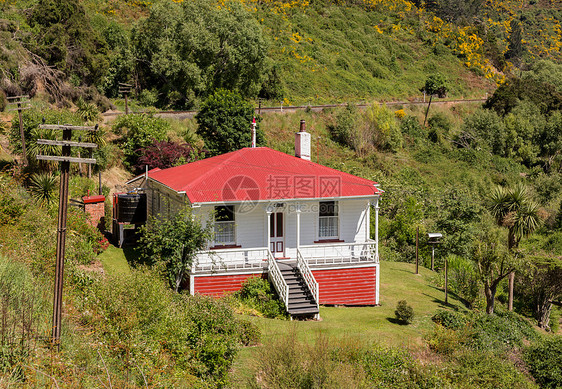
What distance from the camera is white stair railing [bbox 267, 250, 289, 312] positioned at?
17.6 metres

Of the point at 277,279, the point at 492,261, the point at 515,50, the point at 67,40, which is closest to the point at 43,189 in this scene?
the point at 277,279

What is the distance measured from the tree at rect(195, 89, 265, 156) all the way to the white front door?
16.2 m

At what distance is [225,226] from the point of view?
19438mm

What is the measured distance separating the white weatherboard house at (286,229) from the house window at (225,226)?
0.04m

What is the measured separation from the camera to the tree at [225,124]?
35.7 metres

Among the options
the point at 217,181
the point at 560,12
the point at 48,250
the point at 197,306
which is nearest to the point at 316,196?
the point at 217,181

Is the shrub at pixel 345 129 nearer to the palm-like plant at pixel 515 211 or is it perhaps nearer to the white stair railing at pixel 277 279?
the palm-like plant at pixel 515 211

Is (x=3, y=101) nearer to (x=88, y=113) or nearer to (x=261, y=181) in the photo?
(x=88, y=113)

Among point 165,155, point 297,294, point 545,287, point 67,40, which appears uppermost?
point 67,40

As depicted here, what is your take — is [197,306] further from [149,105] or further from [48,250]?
[149,105]

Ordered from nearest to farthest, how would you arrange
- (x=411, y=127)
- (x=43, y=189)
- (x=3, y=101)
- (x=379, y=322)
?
(x=379, y=322) → (x=43, y=189) → (x=3, y=101) → (x=411, y=127)

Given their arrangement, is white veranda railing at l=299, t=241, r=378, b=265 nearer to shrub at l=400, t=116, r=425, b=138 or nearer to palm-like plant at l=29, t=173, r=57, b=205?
palm-like plant at l=29, t=173, r=57, b=205

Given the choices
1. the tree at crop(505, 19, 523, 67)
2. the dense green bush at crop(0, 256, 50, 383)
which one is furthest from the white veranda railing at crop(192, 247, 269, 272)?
the tree at crop(505, 19, 523, 67)

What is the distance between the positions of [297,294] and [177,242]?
428 centimetres
